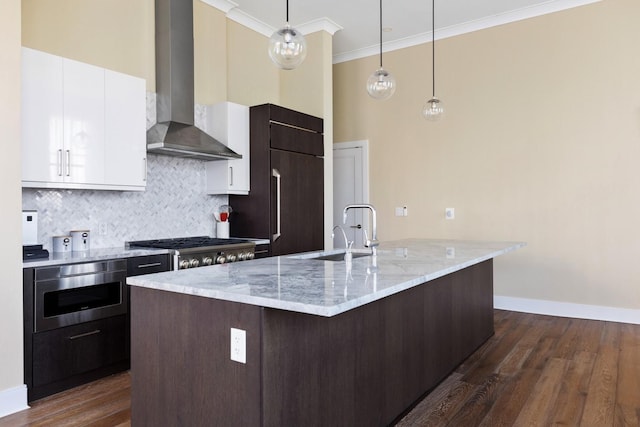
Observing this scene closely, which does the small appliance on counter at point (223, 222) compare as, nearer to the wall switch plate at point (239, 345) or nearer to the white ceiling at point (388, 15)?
the white ceiling at point (388, 15)

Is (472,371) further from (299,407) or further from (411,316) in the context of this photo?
(299,407)

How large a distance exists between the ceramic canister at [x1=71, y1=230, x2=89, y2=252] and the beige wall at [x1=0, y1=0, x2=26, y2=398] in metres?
0.79

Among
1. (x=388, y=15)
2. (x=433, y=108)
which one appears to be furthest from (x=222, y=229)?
(x=388, y=15)

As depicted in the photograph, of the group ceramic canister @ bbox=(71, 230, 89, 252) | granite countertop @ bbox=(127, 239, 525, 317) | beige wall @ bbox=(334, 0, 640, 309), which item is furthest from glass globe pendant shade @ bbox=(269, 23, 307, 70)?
beige wall @ bbox=(334, 0, 640, 309)

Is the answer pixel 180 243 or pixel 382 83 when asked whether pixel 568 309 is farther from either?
pixel 180 243

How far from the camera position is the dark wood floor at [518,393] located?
8.20 feet

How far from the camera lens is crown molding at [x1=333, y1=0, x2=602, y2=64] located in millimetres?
4711

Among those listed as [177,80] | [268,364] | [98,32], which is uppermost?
[98,32]

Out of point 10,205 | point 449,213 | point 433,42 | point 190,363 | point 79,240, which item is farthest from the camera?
point 449,213

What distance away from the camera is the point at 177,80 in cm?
408

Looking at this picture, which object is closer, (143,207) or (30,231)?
(30,231)

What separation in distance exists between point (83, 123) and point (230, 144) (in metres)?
1.49

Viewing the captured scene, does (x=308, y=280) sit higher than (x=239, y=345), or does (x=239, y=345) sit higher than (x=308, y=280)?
(x=308, y=280)

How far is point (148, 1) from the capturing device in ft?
13.5
